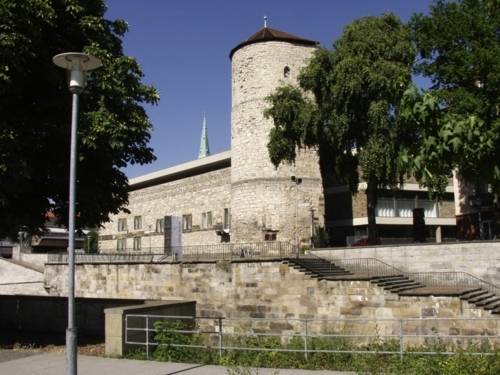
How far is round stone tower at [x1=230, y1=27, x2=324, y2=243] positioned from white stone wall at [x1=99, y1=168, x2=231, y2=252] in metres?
6.51

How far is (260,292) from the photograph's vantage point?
26.2m

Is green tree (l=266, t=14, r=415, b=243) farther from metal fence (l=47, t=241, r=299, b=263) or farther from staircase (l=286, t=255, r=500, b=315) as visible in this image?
metal fence (l=47, t=241, r=299, b=263)

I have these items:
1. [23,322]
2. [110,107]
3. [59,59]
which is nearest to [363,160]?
[110,107]

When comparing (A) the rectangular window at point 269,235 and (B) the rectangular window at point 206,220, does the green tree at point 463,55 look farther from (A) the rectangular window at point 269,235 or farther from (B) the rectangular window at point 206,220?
(B) the rectangular window at point 206,220

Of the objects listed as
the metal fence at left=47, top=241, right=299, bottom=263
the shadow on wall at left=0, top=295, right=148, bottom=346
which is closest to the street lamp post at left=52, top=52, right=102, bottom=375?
the shadow on wall at left=0, top=295, right=148, bottom=346

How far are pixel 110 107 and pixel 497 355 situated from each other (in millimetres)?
12637

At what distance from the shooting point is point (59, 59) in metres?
9.61

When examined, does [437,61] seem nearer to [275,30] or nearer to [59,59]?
[275,30]

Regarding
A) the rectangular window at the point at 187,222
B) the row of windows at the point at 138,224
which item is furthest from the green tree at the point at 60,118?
the row of windows at the point at 138,224

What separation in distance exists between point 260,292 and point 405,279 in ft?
20.5

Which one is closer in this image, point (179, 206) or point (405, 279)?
point (405, 279)

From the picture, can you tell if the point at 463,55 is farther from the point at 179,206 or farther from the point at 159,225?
the point at 159,225

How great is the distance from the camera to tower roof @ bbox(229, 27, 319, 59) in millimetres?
41594

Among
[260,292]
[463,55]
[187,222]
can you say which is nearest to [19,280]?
[187,222]
